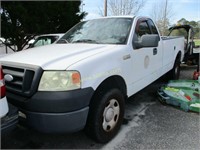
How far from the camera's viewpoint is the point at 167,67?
5.34 metres

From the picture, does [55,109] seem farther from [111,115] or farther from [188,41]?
[188,41]

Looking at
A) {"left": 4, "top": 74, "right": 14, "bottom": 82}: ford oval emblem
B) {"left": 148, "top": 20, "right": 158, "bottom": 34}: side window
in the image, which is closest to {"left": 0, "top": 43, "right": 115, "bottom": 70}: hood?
{"left": 4, "top": 74, "right": 14, "bottom": 82}: ford oval emblem

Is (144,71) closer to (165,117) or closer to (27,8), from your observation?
(165,117)

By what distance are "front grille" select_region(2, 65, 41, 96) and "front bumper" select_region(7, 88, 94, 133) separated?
8cm

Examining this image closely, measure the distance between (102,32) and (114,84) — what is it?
40.4 inches

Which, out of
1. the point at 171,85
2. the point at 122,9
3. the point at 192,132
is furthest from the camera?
the point at 122,9

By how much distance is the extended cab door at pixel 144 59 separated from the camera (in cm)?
361

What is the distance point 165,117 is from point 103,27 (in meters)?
1.84

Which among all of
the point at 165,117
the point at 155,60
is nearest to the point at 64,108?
the point at 165,117

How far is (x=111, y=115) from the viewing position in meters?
3.07

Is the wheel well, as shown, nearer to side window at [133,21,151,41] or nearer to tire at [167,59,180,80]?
side window at [133,21,151,41]

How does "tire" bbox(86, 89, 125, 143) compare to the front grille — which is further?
"tire" bbox(86, 89, 125, 143)

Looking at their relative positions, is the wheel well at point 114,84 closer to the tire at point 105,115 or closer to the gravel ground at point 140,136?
the tire at point 105,115

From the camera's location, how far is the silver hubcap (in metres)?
2.98
